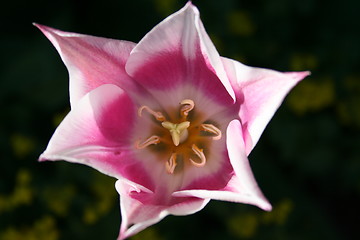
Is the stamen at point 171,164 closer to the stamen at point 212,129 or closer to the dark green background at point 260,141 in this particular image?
the stamen at point 212,129

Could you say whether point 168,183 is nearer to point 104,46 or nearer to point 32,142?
point 104,46

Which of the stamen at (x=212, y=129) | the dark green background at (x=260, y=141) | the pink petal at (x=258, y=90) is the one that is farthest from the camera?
the dark green background at (x=260, y=141)

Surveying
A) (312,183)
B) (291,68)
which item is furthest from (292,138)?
(312,183)

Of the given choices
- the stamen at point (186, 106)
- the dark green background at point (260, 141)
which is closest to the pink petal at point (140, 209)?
the stamen at point (186, 106)

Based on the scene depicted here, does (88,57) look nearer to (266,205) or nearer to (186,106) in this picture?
(186,106)

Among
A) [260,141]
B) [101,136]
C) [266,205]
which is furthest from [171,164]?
[260,141]

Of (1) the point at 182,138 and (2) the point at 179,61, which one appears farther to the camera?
(1) the point at 182,138

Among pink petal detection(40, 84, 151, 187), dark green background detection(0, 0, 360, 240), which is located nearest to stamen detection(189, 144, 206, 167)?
pink petal detection(40, 84, 151, 187)

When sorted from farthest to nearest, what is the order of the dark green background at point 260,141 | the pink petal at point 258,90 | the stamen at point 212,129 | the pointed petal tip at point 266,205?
the dark green background at point 260,141 → the stamen at point 212,129 → the pink petal at point 258,90 → the pointed petal tip at point 266,205
